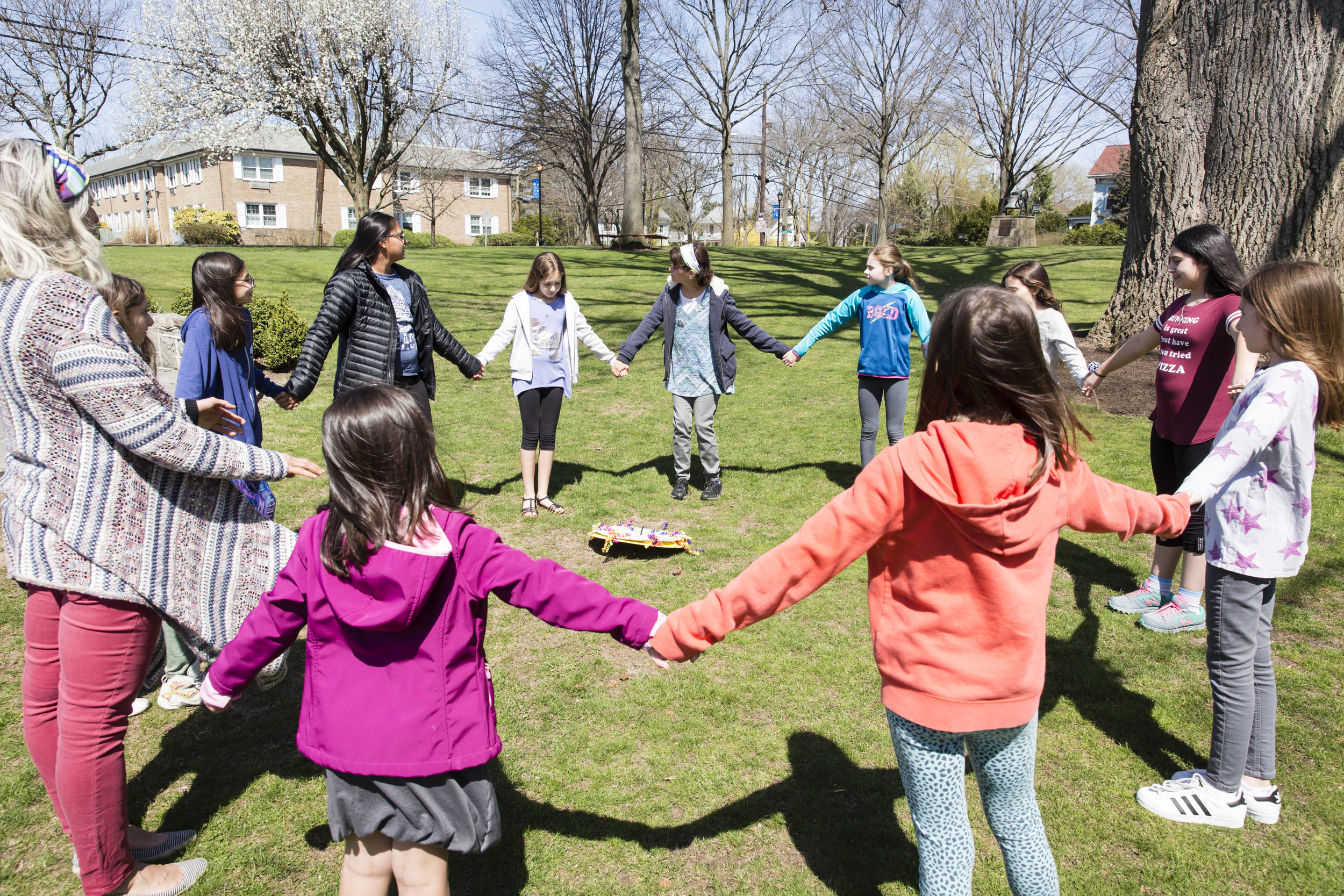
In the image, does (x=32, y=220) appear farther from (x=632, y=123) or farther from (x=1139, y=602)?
(x=632, y=123)

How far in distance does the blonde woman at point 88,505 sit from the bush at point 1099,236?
29.3 meters

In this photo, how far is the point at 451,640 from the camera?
6.83 ft

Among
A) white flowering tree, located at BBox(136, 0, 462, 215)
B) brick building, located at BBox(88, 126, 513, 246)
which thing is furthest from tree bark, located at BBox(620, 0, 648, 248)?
brick building, located at BBox(88, 126, 513, 246)

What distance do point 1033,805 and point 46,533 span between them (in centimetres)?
288

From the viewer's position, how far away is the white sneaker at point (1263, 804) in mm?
3055

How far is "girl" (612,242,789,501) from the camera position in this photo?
659 cm

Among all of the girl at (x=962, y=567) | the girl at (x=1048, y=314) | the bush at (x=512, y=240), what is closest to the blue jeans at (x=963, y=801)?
the girl at (x=962, y=567)

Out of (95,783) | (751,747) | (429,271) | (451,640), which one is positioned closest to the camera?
(451,640)

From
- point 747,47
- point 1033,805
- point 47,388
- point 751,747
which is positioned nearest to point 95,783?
point 47,388

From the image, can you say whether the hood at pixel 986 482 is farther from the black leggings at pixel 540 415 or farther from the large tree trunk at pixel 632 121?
the large tree trunk at pixel 632 121

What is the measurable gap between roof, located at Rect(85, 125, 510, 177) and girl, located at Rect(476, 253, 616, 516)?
35.4 meters

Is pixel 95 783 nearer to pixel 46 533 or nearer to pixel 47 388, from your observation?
pixel 46 533

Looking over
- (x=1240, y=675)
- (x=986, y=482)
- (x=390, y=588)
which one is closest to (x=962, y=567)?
(x=986, y=482)

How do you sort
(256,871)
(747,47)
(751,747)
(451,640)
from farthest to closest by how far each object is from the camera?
(747,47) < (751,747) < (256,871) < (451,640)
